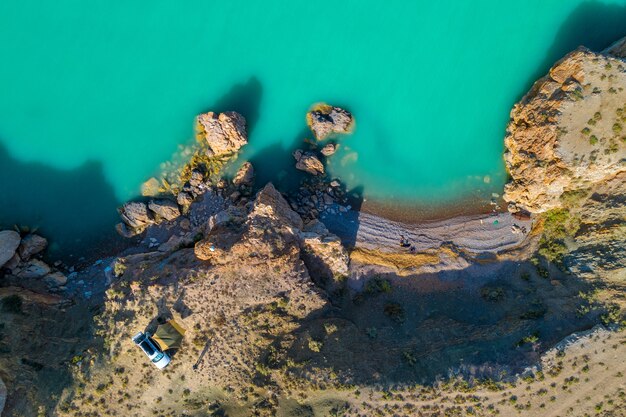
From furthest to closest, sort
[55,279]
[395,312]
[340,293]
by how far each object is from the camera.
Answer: [55,279] < [340,293] < [395,312]

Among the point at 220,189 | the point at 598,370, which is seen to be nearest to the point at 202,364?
the point at 220,189

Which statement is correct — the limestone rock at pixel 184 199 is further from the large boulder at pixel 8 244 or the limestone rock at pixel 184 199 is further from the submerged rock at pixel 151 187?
the large boulder at pixel 8 244

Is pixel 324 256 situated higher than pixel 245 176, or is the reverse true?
pixel 245 176

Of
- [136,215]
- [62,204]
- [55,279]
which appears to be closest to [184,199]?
[136,215]

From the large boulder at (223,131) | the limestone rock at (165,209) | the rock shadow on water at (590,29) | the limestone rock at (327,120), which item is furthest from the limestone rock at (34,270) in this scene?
the rock shadow on water at (590,29)

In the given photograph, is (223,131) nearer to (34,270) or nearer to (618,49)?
(34,270)

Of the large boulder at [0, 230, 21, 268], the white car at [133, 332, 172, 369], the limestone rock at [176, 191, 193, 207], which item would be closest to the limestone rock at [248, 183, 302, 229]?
the limestone rock at [176, 191, 193, 207]
